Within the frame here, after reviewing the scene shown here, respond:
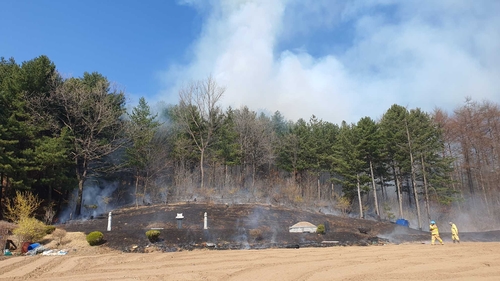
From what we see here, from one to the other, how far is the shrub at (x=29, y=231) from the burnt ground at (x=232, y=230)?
8.07ft

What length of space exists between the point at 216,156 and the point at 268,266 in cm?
2527

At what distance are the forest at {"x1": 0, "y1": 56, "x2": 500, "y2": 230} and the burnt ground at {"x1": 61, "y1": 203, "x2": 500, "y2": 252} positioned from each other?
381cm

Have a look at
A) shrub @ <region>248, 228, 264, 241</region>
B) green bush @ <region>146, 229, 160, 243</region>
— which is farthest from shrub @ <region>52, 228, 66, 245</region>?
shrub @ <region>248, 228, 264, 241</region>

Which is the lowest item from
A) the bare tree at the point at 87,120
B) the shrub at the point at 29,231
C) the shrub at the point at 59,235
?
the shrub at the point at 59,235

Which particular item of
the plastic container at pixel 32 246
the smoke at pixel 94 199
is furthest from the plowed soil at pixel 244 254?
the smoke at pixel 94 199

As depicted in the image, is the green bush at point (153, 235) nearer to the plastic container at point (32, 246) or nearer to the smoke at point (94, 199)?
the plastic container at point (32, 246)

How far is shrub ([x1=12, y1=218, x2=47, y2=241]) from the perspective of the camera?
14.3 metres

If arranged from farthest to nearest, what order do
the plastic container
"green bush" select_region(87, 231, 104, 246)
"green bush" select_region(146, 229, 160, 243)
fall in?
"green bush" select_region(146, 229, 160, 243), "green bush" select_region(87, 231, 104, 246), the plastic container

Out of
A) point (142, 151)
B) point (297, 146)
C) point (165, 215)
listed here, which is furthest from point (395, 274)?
point (297, 146)

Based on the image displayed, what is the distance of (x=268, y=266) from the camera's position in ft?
33.8

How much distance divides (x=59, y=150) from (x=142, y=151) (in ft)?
32.4

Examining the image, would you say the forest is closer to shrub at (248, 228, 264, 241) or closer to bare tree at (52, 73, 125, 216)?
bare tree at (52, 73, 125, 216)

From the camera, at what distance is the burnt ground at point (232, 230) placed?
15930 millimetres

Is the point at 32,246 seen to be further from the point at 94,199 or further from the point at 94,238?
the point at 94,199
